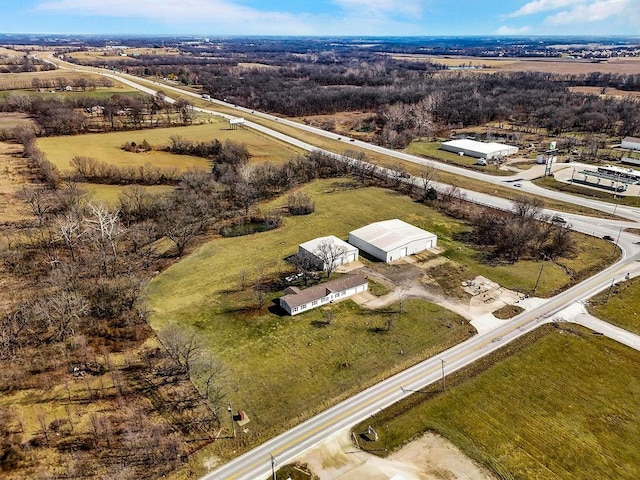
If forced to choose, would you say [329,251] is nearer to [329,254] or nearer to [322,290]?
[329,254]

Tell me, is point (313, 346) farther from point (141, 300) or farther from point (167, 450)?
point (141, 300)

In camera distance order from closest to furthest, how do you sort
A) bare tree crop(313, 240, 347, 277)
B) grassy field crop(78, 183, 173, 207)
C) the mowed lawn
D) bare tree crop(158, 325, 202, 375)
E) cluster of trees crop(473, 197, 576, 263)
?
bare tree crop(158, 325, 202, 375)
bare tree crop(313, 240, 347, 277)
cluster of trees crop(473, 197, 576, 263)
grassy field crop(78, 183, 173, 207)
the mowed lawn

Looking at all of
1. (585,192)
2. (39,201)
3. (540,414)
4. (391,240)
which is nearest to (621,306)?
(540,414)

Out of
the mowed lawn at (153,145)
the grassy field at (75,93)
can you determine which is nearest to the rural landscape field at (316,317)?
the mowed lawn at (153,145)

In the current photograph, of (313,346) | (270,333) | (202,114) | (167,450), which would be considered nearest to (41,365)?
(167,450)

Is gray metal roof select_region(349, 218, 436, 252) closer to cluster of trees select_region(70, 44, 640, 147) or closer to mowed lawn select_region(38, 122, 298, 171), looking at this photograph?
mowed lawn select_region(38, 122, 298, 171)

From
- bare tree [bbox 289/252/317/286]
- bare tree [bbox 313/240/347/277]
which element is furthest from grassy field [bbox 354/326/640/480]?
bare tree [bbox 289/252/317/286]
